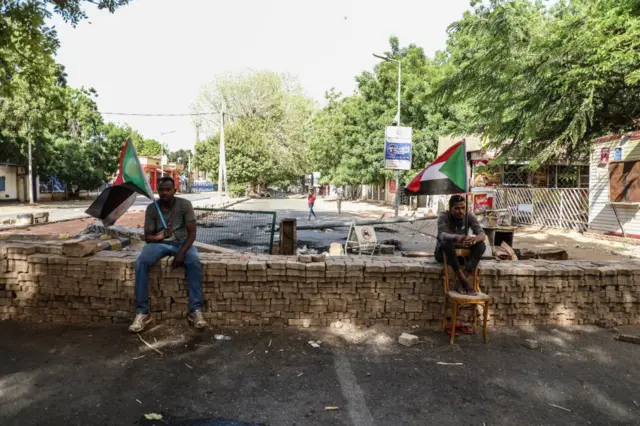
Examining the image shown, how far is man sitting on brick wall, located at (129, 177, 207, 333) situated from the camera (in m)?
4.63

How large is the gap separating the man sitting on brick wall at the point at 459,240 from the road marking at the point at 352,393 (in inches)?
63.1

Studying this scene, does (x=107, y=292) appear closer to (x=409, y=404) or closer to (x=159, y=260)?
(x=159, y=260)

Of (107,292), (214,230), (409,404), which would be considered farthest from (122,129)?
(409,404)

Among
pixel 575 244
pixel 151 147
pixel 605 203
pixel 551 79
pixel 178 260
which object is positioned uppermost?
pixel 151 147

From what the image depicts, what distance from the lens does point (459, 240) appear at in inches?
185

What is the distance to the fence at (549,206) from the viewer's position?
666 inches

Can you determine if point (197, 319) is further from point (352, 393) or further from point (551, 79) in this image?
point (551, 79)

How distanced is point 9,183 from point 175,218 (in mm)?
37654

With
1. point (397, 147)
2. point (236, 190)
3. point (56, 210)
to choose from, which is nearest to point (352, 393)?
point (397, 147)

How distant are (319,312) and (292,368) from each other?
1.09 metres

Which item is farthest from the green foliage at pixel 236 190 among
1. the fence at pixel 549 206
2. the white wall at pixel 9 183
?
the fence at pixel 549 206

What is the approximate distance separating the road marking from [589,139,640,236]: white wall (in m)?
13.4

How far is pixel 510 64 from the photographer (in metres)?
13.8

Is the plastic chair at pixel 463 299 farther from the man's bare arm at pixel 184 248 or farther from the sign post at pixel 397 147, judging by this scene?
the sign post at pixel 397 147
